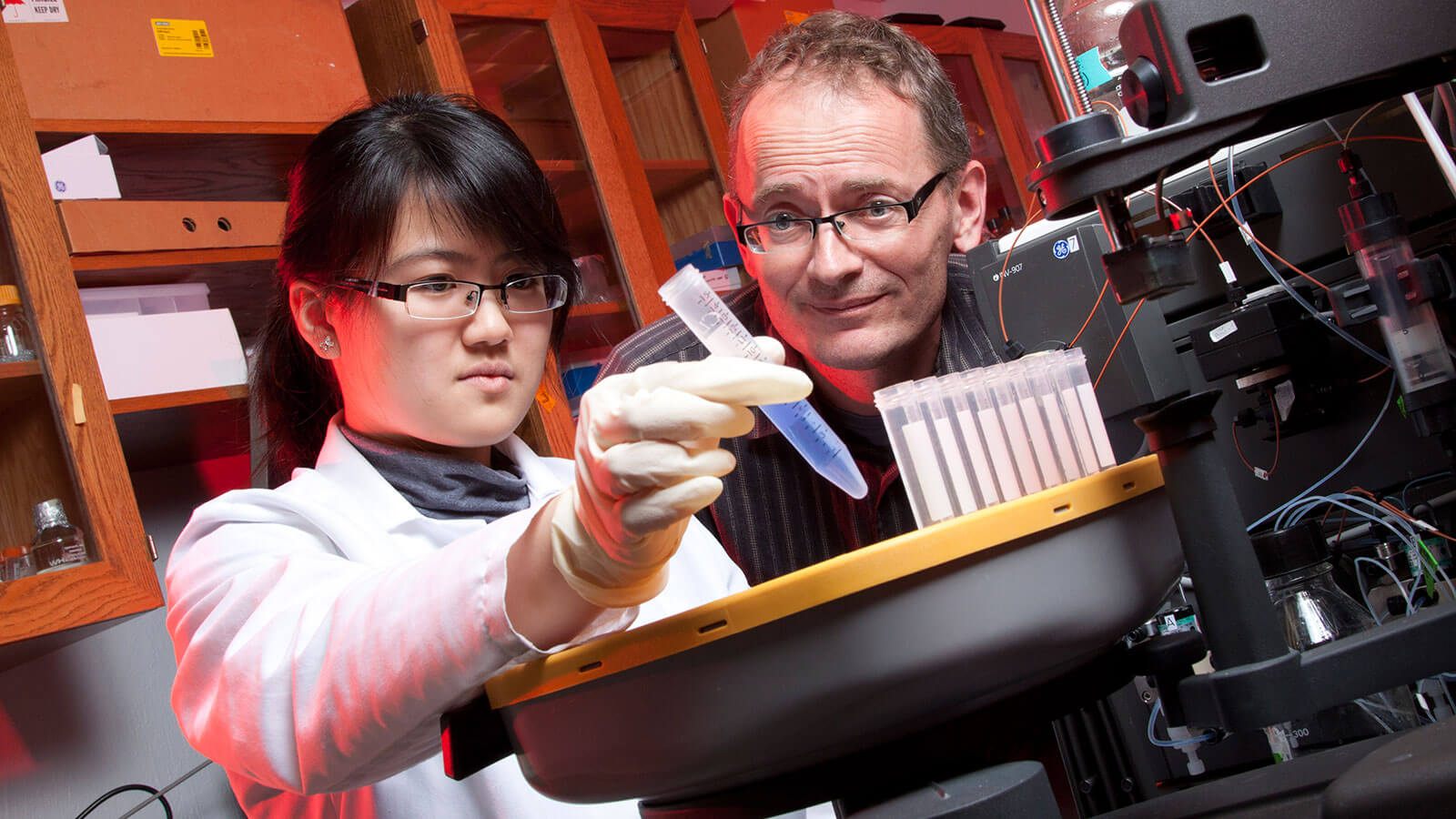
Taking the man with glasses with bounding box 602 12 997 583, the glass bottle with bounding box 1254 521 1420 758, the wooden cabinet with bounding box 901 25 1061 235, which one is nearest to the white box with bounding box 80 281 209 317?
the man with glasses with bounding box 602 12 997 583

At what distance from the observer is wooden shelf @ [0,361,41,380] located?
1.66 meters

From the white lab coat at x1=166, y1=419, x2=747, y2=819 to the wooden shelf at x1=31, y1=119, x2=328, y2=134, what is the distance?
1.17 m

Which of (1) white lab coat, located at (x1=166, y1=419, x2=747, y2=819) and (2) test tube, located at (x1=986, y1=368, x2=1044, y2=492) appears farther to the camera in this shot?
(2) test tube, located at (x1=986, y1=368, x2=1044, y2=492)

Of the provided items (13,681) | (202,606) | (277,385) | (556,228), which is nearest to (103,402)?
(13,681)

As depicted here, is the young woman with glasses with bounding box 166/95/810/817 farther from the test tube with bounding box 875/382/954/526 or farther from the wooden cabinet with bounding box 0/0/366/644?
the wooden cabinet with bounding box 0/0/366/644

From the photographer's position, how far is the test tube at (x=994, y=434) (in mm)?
796

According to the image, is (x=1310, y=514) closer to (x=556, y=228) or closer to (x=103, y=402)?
(x=556, y=228)

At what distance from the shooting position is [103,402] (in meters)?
1.69

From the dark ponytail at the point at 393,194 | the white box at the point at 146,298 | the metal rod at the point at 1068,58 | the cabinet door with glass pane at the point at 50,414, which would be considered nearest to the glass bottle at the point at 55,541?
the cabinet door with glass pane at the point at 50,414

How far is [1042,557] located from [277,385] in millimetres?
912

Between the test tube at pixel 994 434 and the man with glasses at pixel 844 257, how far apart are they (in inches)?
15.2

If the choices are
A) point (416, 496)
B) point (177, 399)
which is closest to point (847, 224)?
point (416, 496)

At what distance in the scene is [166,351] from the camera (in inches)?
70.7

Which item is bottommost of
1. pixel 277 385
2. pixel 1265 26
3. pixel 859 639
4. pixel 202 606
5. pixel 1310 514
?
pixel 1310 514
